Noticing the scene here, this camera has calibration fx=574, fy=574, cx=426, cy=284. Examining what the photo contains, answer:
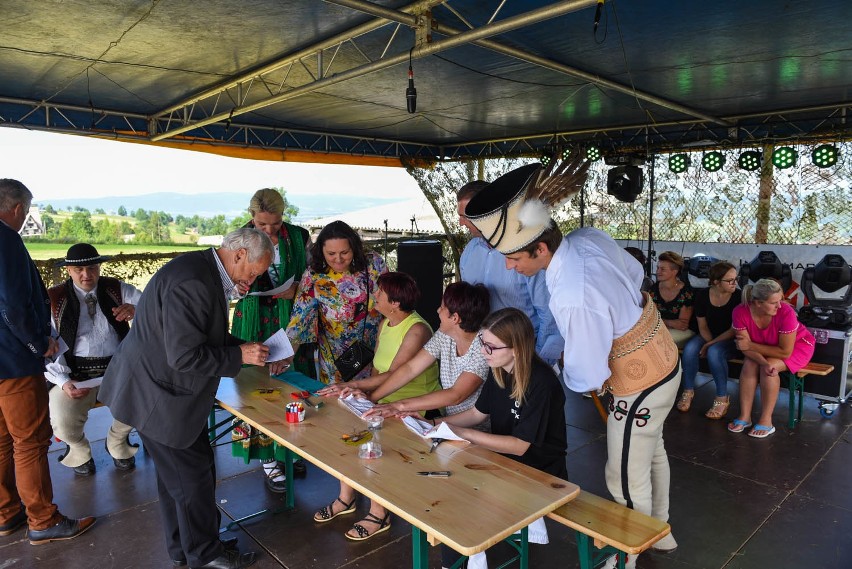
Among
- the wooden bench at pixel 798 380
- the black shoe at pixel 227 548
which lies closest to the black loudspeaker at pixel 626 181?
the wooden bench at pixel 798 380

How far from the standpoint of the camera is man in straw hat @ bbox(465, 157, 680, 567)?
1.93 m

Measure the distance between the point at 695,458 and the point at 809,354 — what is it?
128 cm

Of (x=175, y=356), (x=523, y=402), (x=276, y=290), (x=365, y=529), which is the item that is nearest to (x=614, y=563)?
(x=523, y=402)

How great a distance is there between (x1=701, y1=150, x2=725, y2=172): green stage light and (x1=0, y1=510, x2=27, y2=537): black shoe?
8.51m

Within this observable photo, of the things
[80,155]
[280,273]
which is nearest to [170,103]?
[280,273]

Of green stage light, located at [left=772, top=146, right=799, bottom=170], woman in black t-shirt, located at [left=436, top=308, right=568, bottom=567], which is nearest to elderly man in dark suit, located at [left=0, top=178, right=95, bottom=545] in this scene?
woman in black t-shirt, located at [left=436, top=308, right=568, bottom=567]

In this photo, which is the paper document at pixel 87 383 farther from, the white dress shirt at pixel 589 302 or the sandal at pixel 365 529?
the white dress shirt at pixel 589 302

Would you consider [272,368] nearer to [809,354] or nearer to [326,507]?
[326,507]

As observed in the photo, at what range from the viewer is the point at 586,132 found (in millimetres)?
9078

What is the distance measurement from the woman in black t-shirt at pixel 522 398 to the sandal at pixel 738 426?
2595 mm

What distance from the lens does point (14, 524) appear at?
2861mm

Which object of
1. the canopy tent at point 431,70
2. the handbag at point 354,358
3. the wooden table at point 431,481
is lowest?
the wooden table at point 431,481

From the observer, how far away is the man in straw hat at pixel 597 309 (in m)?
1.93

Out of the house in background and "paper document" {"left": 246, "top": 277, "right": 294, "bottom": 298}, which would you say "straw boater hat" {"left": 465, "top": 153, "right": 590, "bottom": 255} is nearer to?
"paper document" {"left": 246, "top": 277, "right": 294, "bottom": 298}
